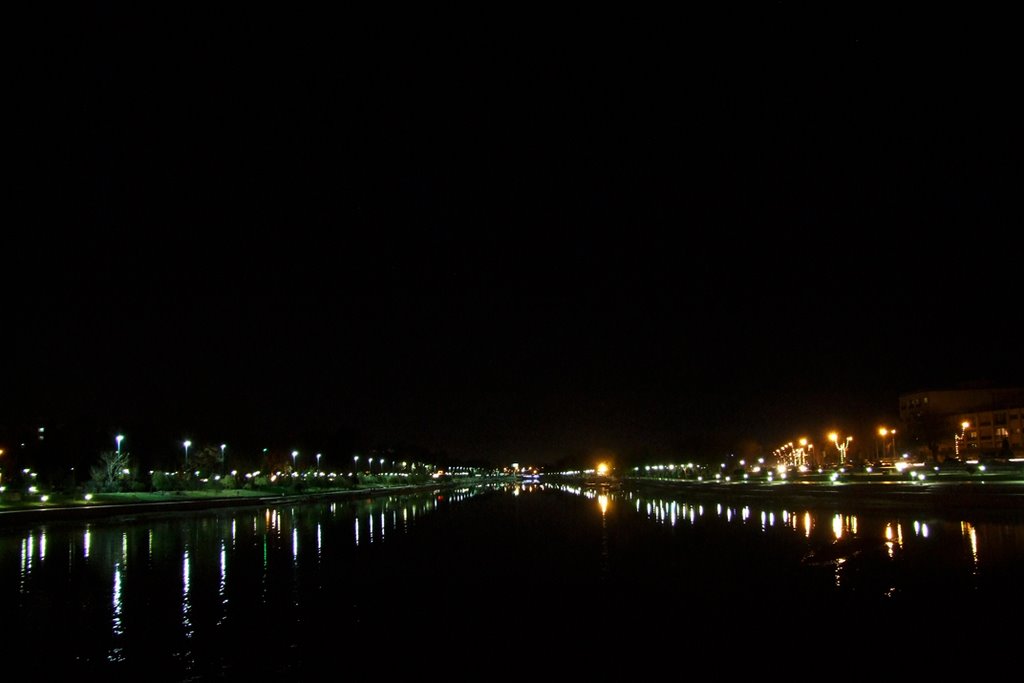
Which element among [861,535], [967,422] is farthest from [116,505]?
[967,422]

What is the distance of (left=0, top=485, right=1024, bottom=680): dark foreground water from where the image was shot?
1023 centimetres

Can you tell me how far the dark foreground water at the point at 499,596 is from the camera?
33.6ft

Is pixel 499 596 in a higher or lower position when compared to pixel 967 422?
lower

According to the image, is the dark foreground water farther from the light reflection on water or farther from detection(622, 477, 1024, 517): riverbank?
detection(622, 477, 1024, 517): riverbank

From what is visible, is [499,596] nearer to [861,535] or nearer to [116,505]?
[861,535]

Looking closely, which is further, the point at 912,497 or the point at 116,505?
the point at 116,505

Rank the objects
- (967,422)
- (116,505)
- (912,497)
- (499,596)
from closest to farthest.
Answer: (499,596)
(912,497)
(116,505)
(967,422)

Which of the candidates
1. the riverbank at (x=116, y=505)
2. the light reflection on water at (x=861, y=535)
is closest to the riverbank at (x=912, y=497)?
the light reflection on water at (x=861, y=535)

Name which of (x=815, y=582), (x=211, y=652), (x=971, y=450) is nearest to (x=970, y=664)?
(x=815, y=582)

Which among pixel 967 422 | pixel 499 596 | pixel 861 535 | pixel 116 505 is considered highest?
pixel 967 422

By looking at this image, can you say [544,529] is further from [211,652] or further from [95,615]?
[211,652]

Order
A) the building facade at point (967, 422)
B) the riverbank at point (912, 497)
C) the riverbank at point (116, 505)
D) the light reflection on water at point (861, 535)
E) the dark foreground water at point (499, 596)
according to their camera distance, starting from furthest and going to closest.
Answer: the building facade at point (967, 422) < the riverbank at point (116, 505) < the riverbank at point (912, 497) < the light reflection on water at point (861, 535) < the dark foreground water at point (499, 596)

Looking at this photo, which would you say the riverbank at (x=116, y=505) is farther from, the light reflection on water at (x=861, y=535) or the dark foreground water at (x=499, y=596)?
the light reflection on water at (x=861, y=535)

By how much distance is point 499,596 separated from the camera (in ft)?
46.6
